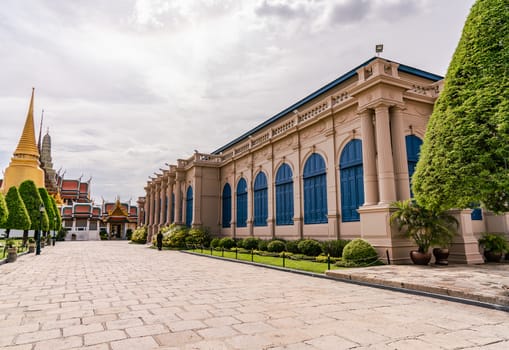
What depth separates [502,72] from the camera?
709 centimetres

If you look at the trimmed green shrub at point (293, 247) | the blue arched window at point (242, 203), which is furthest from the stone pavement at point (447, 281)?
the blue arched window at point (242, 203)

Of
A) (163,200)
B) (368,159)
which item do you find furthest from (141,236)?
(368,159)

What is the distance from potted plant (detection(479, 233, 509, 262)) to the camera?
14.2 meters

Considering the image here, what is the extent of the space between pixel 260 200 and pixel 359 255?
1218cm

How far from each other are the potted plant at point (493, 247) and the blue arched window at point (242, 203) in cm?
1569

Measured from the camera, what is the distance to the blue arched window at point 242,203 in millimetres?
26438

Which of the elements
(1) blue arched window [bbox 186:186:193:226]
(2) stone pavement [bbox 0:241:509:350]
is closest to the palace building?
(1) blue arched window [bbox 186:186:193:226]

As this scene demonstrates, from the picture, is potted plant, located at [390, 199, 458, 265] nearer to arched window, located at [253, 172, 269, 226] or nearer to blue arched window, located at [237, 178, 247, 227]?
arched window, located at [253, 172, 269, 226]

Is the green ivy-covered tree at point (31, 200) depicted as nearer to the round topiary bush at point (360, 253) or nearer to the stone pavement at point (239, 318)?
the stone pavement at point (239, 318)

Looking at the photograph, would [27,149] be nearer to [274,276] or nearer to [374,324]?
[274,276]

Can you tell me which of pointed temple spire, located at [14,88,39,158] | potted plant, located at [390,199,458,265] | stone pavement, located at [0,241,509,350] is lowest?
stone pavement, located at [0,241,509,350]

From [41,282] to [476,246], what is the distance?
15916mm

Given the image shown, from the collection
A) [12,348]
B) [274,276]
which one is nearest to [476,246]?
[274,276]

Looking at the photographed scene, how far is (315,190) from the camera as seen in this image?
741 inches
